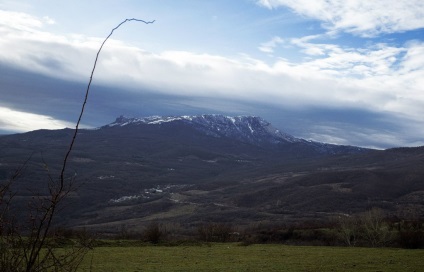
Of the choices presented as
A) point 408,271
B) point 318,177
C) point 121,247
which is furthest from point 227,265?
point 318,177

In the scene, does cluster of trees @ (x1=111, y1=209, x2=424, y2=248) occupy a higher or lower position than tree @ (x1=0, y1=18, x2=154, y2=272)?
lower

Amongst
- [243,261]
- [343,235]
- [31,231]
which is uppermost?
[31,231]

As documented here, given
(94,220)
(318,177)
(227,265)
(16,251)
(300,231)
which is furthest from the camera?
(318,177)

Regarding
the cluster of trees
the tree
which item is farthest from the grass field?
the tree

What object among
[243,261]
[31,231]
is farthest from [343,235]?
[31,231]

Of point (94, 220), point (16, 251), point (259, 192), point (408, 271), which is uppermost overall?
point (16, 251)

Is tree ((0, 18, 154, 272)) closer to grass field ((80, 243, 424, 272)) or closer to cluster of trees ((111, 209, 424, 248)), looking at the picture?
grass field ((80, 243, 424, 272))

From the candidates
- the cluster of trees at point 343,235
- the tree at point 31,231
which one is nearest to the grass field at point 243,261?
the cluster of trees at point 343,235

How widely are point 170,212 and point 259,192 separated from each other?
154 feet

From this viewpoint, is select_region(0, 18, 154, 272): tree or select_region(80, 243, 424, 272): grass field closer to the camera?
select_region(0, 18, 154, 272): tree

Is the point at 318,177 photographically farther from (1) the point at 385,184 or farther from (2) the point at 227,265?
(2) the point at 227,265

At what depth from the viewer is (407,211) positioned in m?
119

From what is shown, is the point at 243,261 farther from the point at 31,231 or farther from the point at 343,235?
the point at 31,231

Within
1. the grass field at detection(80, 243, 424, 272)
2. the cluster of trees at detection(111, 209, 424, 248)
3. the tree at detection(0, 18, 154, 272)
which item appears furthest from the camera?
the cluster of trees at detection(111, 209, 424, 248)
